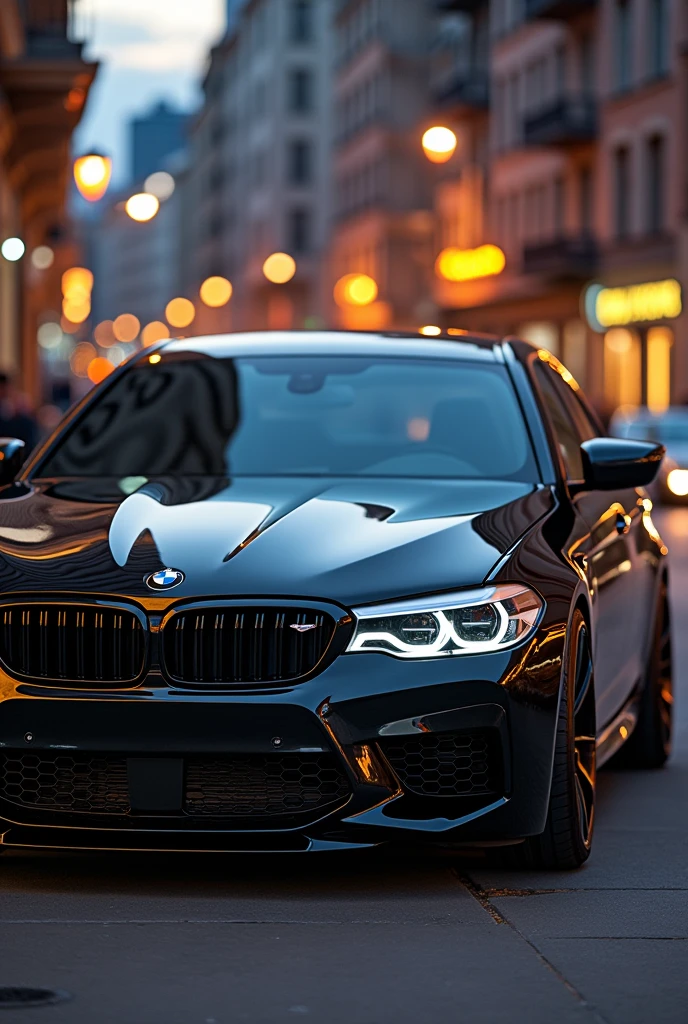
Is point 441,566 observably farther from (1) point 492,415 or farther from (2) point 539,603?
(1) point 492,415

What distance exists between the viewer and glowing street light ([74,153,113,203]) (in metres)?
21.5

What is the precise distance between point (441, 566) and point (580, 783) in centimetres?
81

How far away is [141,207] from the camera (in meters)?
29.4

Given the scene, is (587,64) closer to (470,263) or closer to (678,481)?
(470,263)

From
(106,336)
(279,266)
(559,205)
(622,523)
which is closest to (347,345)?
(622,523)

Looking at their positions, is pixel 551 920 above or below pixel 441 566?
below

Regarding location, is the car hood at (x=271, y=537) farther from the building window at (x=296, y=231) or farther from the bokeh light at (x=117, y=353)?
the bokeh light at (x=117, y=353)

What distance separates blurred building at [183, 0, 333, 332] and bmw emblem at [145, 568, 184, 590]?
99.2 metres

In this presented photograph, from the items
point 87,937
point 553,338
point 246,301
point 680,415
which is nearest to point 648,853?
point 87,937

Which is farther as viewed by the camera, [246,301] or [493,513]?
[246,301]

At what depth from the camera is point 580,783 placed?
572cm

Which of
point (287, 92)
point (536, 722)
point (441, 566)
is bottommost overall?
point (536, 722)

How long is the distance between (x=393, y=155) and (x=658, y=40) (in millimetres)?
35055

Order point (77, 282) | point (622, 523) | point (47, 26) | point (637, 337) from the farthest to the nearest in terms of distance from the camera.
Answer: point (77, 282)
point (637, 337)
point (47, 26)
point (622, 523)
